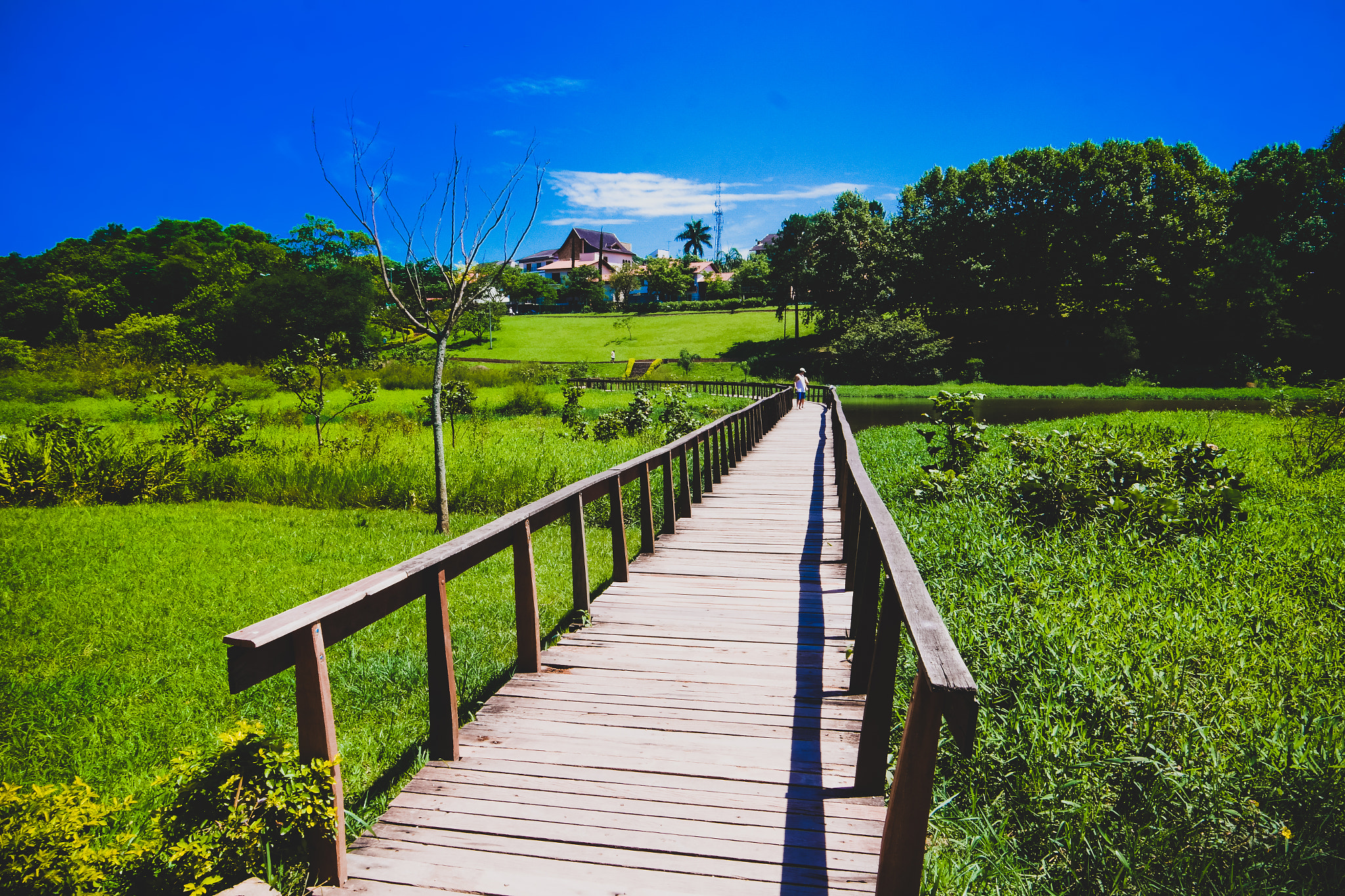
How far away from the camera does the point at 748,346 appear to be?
178ft

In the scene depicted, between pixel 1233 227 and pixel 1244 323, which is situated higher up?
pixel 1233 227

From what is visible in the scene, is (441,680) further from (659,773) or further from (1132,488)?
(1132,488)

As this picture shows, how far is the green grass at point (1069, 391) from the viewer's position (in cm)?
3412

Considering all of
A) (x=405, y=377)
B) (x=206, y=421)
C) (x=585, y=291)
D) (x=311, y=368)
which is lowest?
(x=206, y=421)

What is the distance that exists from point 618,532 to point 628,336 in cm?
5657

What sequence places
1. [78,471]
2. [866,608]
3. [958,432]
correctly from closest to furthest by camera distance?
[866,608] < [958,432] < [78,471]

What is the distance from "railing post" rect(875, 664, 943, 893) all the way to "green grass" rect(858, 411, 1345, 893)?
0.66 m

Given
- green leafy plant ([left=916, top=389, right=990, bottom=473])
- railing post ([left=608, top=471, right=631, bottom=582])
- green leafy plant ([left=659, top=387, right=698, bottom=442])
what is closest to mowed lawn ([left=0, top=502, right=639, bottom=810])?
railing post ([left=608, top=471, right=631, bottom=582])

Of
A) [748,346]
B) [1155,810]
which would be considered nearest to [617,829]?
[1155,810]

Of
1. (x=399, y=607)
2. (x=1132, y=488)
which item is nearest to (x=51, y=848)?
(x=399, y=607)

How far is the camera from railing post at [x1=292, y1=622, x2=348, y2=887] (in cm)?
208

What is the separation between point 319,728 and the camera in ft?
7.04

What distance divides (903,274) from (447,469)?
4476 centimetres

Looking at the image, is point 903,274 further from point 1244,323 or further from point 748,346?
point 1244,323
